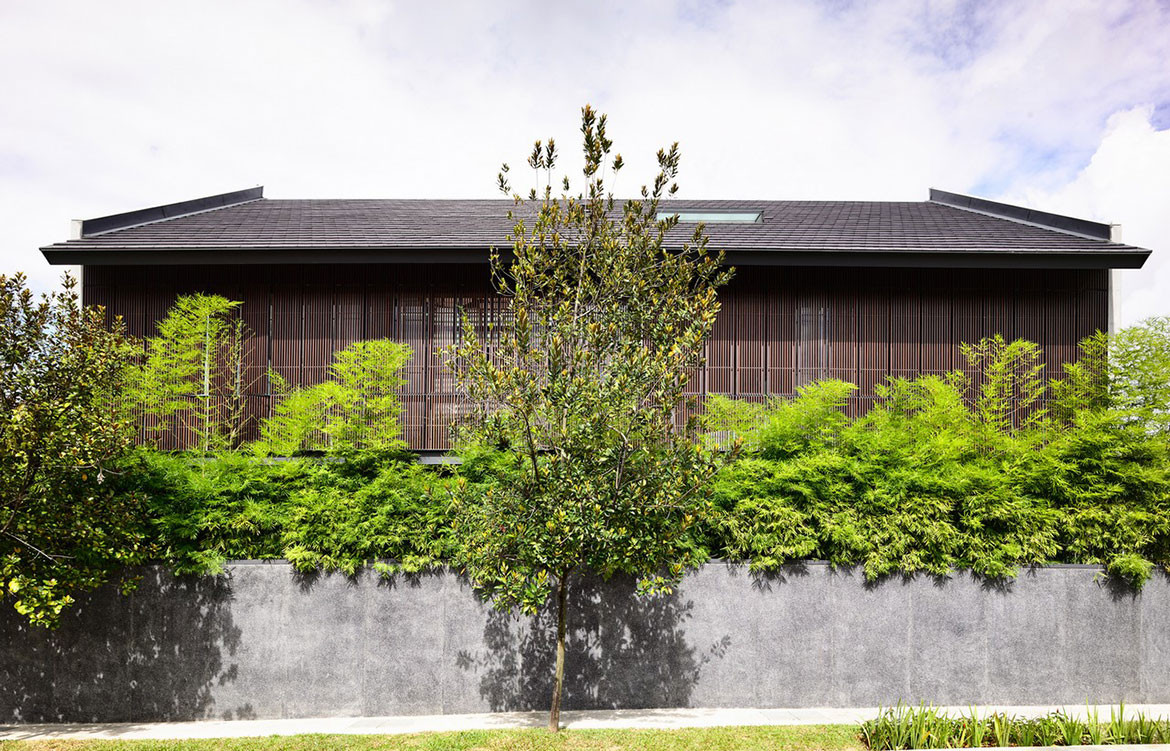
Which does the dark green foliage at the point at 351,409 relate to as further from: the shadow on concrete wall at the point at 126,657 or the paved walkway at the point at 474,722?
the paved walkway at the point at 474,722

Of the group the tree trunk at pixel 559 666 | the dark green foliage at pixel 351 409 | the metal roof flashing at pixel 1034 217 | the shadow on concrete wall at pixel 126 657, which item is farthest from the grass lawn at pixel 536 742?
the metal roof flashing at pixel 1034 217

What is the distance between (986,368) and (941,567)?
390 centimetres

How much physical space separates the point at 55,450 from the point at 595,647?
5005 mm

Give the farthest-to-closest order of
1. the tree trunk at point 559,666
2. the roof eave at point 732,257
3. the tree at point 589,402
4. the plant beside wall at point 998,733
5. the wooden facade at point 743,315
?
the wooden facade at point 743,315, the roof eave at point 732,257, the tree trunk at point 559,666, the plant beside wall at point 998,733, the tree at point 589,402

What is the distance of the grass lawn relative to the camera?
18.1 feet

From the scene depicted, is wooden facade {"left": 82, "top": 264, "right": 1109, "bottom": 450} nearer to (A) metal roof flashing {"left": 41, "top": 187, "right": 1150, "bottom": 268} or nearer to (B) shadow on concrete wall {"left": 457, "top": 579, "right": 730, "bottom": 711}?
(A) metal roof flashing {"left": 41, "top": 187, "right": 1150, "bottom": 268}

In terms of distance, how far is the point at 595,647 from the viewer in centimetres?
675

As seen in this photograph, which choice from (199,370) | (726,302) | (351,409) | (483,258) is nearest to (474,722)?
(351,409)

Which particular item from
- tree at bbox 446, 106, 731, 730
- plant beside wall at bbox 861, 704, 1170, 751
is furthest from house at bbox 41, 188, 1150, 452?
plant beside wall at bbox 861, 704, 1170, 751

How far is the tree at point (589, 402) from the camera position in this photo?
5105mm

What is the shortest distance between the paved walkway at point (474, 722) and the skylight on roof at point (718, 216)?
24.4 ft

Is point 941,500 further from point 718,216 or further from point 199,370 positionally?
point 199,370

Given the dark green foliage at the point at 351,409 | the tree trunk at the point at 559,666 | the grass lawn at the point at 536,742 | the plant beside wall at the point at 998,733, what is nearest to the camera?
the plant beside wall at the point at 998,733

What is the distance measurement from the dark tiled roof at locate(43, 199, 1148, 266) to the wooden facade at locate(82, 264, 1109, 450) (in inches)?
16.8
